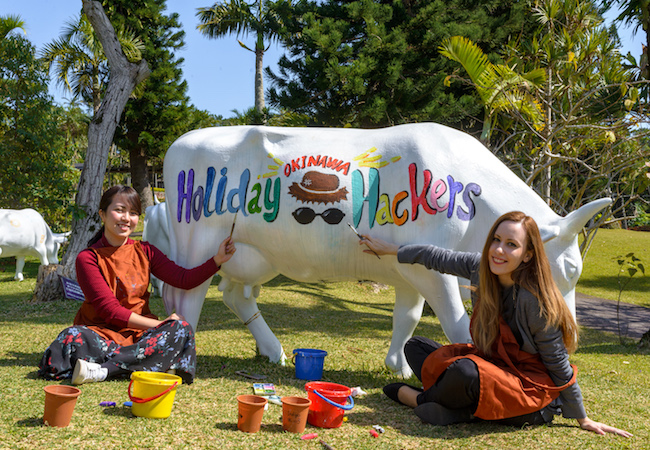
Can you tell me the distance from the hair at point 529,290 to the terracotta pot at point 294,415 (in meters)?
1.06

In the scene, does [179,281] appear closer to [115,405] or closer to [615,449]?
[115,405]

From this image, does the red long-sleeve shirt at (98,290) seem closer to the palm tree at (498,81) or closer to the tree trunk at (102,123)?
the palm tree at (498,81)

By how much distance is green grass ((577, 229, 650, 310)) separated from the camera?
13.4 m

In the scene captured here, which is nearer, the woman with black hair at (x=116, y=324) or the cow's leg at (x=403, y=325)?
the woman with black hair at (x=116, y=324)

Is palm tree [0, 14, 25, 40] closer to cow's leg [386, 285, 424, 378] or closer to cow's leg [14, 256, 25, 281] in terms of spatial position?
cow's leg [14, 256, 25, 281]

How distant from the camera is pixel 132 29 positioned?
14898 millimetres

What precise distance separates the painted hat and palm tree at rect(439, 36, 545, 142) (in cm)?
406

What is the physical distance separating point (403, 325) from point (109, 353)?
2.19 metres

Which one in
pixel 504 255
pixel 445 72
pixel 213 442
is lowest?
pixel 213 442

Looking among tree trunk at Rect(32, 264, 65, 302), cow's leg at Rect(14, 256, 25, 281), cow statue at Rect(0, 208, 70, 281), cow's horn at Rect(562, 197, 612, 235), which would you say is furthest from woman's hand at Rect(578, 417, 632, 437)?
cow's leg at Rect(14, 256, 25, 281)

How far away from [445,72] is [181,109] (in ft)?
29.3

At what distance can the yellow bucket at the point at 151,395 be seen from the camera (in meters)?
2.77

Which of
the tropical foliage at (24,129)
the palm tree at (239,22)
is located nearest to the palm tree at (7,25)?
the tropical foliage at (24,129)

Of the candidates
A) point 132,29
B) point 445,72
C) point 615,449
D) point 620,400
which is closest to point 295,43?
point 445,72
